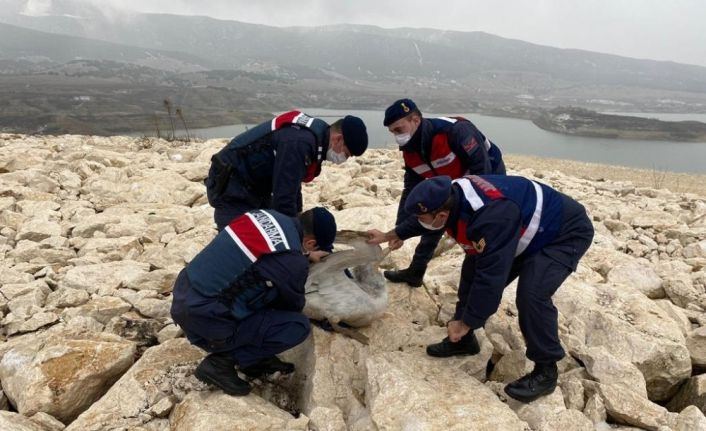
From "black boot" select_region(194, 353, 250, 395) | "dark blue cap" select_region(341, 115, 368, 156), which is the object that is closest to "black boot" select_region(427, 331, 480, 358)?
"black boot" select_region(194, 353, 250, 395)

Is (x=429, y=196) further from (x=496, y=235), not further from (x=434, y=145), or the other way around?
(x=434, y=145)

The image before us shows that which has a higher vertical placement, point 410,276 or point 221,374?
point 410,276

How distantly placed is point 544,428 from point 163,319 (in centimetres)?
334

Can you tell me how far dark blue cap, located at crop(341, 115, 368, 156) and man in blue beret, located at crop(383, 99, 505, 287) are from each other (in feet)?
1.67

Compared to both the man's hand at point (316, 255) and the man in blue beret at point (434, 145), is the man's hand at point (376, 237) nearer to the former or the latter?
the man in blue beret at point (434, 145)

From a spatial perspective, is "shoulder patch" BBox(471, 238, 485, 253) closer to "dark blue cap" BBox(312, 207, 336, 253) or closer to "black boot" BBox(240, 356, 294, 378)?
"dark blue cap" BBox(312, 207, 336, 253)

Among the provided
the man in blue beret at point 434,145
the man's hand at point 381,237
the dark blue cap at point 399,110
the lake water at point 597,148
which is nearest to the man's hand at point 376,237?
the man's hand at point 381,237

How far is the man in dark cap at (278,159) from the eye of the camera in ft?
13.1

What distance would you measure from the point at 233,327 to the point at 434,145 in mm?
2549

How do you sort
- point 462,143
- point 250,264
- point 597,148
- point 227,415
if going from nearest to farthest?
point 227,415, point 250,264, point 462,143, point 597,148

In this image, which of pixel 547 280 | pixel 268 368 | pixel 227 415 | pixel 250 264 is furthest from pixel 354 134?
pixel 227 415

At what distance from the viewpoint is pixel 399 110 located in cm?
447

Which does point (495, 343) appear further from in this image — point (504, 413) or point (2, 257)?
point (2, 257)

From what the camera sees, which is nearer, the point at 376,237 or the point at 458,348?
the point at 458,348
